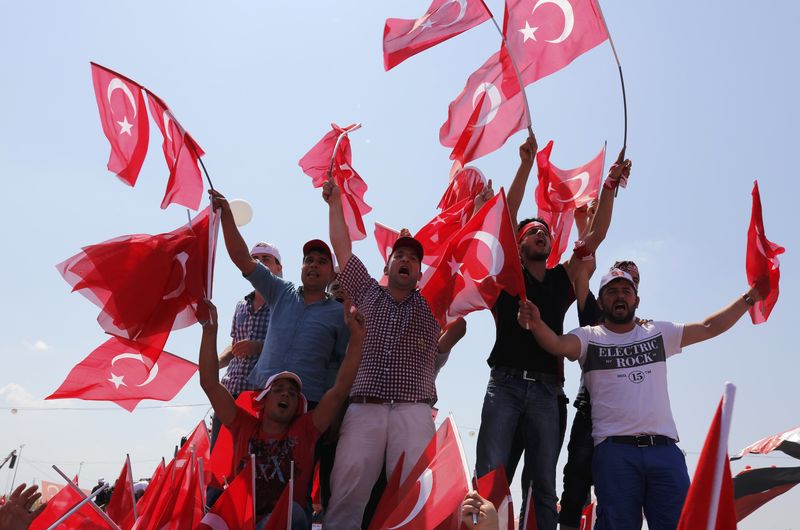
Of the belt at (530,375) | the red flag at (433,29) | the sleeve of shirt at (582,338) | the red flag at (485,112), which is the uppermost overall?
the red flag at (433,29)

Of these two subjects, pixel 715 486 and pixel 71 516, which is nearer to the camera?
pixel 715 486

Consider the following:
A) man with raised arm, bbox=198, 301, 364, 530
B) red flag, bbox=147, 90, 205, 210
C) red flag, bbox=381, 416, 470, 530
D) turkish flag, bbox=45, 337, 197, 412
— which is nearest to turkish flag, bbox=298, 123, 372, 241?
red flag, bbox=147, 90, 205, 210

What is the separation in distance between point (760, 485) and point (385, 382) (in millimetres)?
2799

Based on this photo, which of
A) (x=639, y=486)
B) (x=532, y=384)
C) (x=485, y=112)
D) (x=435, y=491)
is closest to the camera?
(x=435, y=491)

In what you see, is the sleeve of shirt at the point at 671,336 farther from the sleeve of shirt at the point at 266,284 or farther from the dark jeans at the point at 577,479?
the sleeve of shirt at the point at 266,284

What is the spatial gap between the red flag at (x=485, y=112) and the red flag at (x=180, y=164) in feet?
7.38

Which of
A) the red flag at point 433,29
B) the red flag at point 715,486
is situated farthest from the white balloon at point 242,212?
the red flag at point 715,486

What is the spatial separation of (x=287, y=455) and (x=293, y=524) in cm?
46

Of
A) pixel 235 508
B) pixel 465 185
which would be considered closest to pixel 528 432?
pixel 235 508

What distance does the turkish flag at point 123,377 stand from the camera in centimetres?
575

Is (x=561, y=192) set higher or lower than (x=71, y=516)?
higher

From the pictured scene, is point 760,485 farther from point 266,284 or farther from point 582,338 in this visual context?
point 266,284

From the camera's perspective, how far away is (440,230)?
600cm

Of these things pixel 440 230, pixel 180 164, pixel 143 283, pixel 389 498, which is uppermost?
pixel 180 164
